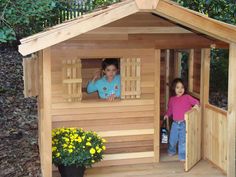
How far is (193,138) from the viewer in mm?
6617

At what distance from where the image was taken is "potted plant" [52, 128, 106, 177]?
18.8 feet

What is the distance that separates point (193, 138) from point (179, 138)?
1.69 ft

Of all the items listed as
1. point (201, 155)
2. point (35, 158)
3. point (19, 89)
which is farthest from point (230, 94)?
point (19, 89)

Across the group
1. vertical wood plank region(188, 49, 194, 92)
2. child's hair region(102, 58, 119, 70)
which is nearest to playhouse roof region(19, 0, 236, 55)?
child's hair region(102, 58, 119, 70)

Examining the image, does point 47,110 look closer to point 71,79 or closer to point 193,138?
point 71,79

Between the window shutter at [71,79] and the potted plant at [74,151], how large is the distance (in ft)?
2.03

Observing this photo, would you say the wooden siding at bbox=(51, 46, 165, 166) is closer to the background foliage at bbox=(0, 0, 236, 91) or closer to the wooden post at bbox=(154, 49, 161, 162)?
the wooden post at bbox=(154, 49, 161, 162)

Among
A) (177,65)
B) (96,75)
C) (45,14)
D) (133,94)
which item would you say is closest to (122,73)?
(133,94)

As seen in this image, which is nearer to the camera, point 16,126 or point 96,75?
point 96,75

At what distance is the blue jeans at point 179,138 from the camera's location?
7.00 m

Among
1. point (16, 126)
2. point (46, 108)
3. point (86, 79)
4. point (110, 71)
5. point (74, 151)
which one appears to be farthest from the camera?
point (16, 126)

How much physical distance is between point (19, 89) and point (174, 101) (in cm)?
682

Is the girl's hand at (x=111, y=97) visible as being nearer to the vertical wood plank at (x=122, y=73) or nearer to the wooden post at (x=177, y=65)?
the vertical wood plank at (x=122, y=73)

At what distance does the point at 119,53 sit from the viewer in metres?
6.58
